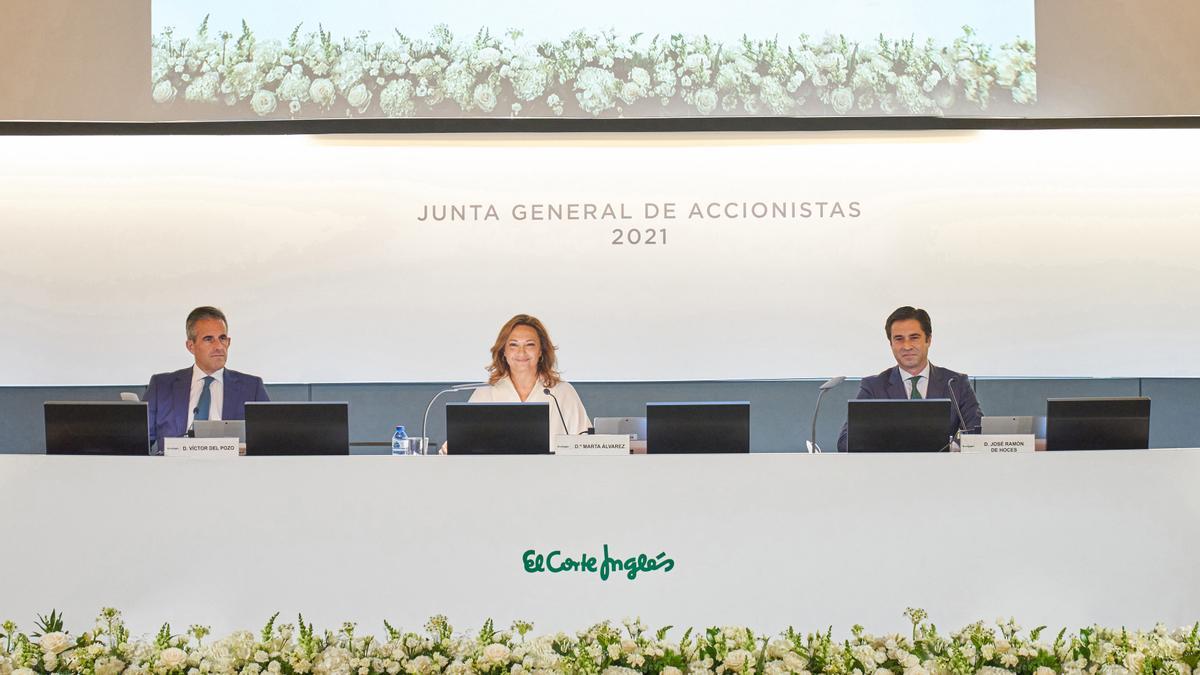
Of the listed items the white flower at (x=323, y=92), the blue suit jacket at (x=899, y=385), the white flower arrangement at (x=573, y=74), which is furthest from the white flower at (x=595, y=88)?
the blue suit jacket at (x=899, y=385)

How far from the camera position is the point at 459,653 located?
1462 millimetres

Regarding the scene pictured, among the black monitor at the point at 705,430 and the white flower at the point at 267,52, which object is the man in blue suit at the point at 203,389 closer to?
the white flower at the point at 267,52

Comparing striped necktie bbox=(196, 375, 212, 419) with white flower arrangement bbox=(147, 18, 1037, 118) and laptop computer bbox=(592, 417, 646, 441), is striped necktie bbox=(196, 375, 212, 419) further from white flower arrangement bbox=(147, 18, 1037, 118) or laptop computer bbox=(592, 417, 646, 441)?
laptop computer bbox=(592, 417, 646, 441)

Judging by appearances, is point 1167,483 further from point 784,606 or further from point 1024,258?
point 1024,258

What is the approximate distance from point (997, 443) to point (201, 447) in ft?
7.74

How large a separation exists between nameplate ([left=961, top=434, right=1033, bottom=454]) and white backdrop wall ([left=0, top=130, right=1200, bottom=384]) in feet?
6.37

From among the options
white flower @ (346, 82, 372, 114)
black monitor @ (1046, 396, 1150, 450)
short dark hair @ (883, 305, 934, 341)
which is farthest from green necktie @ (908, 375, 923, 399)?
white flower @ (346, 82, 372, 114)

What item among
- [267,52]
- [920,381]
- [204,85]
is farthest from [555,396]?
[204,85]

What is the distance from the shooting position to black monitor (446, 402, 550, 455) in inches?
109

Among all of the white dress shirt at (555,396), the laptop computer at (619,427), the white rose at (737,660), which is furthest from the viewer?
the white dress shirt at (555,396)

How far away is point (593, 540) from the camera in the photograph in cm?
247

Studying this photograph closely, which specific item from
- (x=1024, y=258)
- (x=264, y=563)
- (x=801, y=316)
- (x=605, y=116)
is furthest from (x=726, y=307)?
(x=264, y=563)

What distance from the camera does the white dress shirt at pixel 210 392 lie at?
4281 mm

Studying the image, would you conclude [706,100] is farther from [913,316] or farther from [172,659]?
[172,659]
